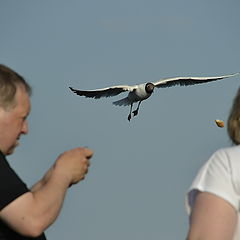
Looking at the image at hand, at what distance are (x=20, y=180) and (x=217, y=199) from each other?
1376 millimetres

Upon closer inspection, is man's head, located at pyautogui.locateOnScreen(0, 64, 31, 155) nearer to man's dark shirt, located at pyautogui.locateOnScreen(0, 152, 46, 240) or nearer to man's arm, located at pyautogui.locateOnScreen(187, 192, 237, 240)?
man's dark shirt, located at pyautogui.locateOnScreen(0, 152, 46, 240)

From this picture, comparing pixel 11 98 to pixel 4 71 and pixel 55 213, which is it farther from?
pixel 55 213

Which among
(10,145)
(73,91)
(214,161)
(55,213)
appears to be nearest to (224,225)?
(214,161)

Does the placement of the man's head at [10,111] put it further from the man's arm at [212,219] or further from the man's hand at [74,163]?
the man's arm at [212,219]

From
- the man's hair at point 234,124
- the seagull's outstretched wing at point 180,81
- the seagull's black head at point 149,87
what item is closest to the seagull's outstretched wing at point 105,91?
the seagull's black head at point 149,87

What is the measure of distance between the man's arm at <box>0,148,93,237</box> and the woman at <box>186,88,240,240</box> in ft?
3.36

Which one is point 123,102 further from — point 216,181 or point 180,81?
point 216,181

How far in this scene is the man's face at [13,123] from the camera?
455 centimetres

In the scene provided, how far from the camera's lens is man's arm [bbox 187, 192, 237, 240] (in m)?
3.45

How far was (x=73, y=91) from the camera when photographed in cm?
3084

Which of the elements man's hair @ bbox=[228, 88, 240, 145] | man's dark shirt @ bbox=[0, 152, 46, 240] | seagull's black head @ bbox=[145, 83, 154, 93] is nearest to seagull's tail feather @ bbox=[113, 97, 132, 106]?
seagull's black head @ bbox=[145, 83, 154, 93]

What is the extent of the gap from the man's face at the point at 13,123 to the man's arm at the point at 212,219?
1.46m

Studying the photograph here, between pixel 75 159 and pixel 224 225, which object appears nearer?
pixel 224 225

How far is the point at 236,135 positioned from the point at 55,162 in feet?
4.03
